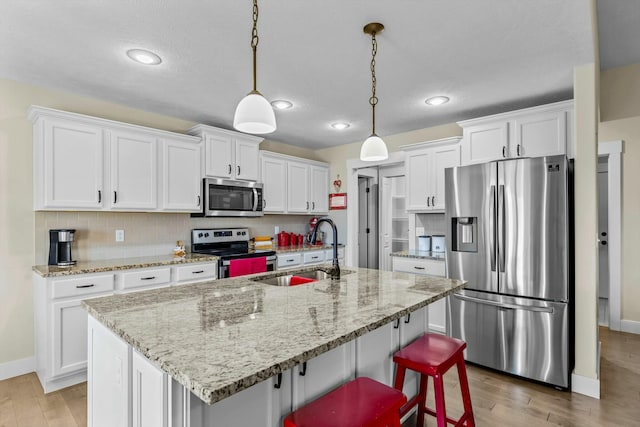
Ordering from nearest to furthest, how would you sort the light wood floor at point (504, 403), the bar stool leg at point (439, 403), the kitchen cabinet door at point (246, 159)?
1. the bar stool leg at point (439, 403)
2. the light wood floor at point (504, 403)
3. the kitchen cabinet door at point (246, 159)

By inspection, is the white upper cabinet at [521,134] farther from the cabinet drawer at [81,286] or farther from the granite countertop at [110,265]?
the cabinet drawer at [81,286]

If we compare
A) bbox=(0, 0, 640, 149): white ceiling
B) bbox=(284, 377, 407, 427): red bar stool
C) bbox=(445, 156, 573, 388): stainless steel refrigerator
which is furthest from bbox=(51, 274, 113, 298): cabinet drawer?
bbox=(445, 156, 573, 388): stainless steel refrigerator

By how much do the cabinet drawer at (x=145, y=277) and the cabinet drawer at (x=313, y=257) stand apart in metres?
1.85

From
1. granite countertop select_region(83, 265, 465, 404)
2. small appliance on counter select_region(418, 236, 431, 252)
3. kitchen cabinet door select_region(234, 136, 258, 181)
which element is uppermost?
kitchen cabinet door select_region(234, 136, 258, 181)

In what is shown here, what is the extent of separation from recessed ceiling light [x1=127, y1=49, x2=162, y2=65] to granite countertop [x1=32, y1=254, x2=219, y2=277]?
1628 mm

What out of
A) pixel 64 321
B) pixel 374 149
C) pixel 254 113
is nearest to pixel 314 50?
pixel 374 149

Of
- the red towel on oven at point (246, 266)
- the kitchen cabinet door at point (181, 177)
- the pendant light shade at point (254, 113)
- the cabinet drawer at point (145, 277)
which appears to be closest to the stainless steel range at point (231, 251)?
the red towel on oven at point (246, 266)

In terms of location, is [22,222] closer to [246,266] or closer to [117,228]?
[117,228]

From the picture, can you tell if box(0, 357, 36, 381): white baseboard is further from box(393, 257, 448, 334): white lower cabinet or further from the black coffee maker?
box(393, 257, 448, 334): white lower cabinet

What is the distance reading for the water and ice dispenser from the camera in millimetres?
3014

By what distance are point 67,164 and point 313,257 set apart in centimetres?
288

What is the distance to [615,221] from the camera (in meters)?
3.67

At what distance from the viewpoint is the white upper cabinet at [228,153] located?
3.71 meters

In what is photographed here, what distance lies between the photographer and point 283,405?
1323 mm
